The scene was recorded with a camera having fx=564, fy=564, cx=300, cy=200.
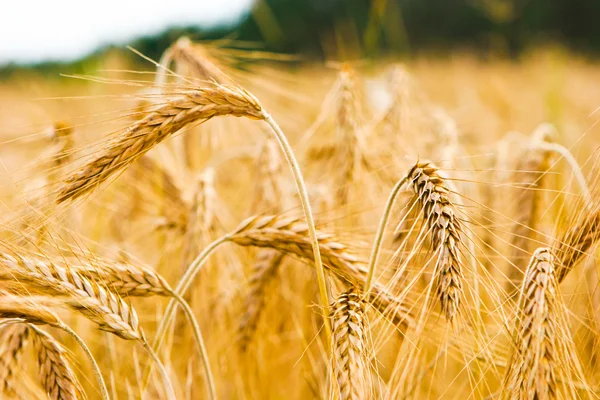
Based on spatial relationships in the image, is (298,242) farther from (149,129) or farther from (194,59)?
(194,59)

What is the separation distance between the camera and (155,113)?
3.00 feet

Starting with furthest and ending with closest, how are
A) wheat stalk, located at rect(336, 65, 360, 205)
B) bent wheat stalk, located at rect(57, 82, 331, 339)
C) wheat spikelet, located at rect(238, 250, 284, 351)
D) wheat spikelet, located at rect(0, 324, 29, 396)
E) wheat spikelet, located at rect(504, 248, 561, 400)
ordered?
wheat stalk, located at rect(336, 65, 360, 205) < wheat spikelet, located at rect(238, 250, 284, 351) < wheat spikelet, located at rect(0, 324, 29, 396) < bent wheat stalk, located at rect(57, 82, 331, 339) < wheat spikelet, located at rect(504, 248, 561, 400)

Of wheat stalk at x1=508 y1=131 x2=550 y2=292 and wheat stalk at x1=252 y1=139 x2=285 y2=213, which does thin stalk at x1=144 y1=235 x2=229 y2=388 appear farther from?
wheat stalk at x1=508 y1=131 x2=550 y2=292

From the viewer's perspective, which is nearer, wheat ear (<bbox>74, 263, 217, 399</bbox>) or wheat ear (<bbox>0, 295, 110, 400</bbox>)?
wheat ear (<bbox>0, 295, 110, 400</bbox>)

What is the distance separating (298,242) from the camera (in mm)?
1040

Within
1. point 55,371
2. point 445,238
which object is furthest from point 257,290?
point 445,238

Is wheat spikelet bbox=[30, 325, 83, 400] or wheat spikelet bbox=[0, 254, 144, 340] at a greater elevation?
wheat spikelet bbox=[0, 254, 144, 340]

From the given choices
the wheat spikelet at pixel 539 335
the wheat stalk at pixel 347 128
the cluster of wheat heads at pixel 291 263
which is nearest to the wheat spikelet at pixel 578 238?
the cluster of wheat heads at pixel 291 263

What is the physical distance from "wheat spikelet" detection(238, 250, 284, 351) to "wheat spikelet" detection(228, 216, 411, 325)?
0.30 m

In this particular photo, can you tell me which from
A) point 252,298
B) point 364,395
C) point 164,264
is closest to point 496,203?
point 252,298

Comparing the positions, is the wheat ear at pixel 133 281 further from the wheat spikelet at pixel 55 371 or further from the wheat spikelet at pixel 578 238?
the wheat spikelet at pixel 578 238

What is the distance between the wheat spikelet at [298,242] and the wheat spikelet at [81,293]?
0.25m

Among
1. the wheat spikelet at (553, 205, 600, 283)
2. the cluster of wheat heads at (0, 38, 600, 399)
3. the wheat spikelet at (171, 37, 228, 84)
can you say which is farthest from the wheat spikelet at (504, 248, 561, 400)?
the wheat spikelet at (171, 37, 228, 84)

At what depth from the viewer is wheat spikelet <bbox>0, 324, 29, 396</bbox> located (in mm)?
1000
